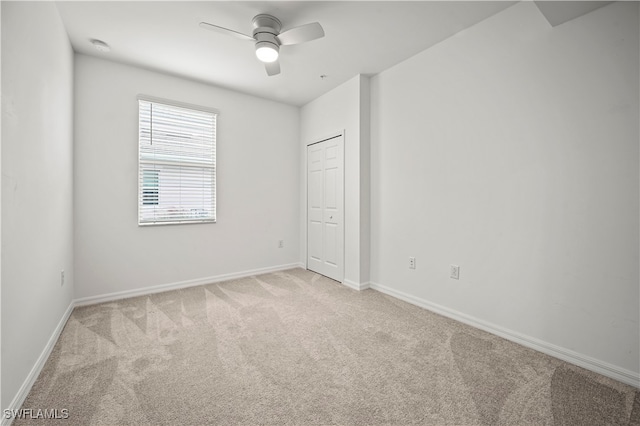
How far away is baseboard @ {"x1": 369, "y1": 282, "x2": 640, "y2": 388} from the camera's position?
1829 millimetres

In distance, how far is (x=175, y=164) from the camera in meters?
3.63

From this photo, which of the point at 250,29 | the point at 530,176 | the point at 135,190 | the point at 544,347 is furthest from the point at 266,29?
the point at 544,347

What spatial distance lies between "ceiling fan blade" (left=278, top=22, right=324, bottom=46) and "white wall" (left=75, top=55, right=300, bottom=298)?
1.86 m

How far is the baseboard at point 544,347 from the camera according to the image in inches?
72.0

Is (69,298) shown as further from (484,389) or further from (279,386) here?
(484,389)

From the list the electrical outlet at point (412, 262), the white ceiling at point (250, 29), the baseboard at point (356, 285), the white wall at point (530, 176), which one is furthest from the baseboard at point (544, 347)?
the white ceiling at point (250, 29)

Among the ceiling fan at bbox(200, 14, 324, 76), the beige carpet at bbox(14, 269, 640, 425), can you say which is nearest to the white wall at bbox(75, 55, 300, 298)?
the beige carpet at bbox(14, 269, 640, 425)

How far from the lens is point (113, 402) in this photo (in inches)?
62.9

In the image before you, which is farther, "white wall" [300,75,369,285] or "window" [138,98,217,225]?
"white wall" [300,75,369,285]

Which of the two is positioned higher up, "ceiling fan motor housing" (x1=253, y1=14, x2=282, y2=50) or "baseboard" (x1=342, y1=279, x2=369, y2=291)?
"ceiling fan motor housing" (x1=253, y1=14, x2=282, y2=50)

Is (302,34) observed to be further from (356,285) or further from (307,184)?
(356,285)

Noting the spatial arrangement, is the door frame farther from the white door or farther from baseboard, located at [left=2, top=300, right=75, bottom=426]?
baseboard, located at [left=2, top=300, right=75, bottom=426]

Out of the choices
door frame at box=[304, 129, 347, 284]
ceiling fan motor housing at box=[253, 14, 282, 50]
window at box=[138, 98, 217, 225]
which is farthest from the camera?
door frame at box=[304, 129, 347, 284]

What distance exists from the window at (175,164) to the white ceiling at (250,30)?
51cm
